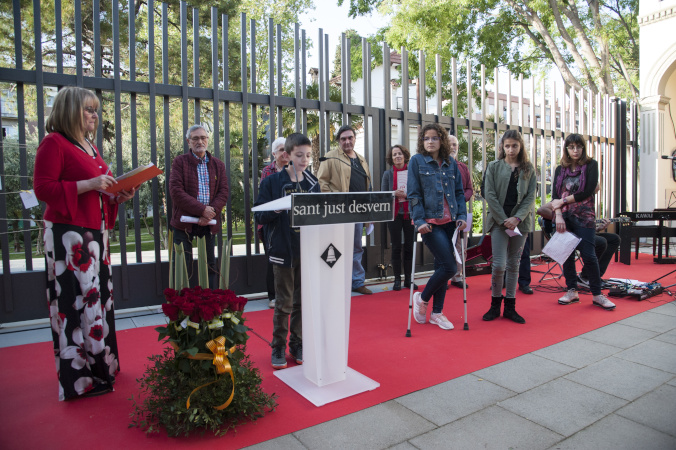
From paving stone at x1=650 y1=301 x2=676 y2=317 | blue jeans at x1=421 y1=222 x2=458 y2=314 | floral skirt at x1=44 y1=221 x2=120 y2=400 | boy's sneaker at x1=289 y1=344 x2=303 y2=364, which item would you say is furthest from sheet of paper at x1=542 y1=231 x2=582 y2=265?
floral skirt at x1=44 y1=221 x2=120 y2=400

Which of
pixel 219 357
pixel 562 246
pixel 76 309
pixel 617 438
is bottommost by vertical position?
pixel 617 438

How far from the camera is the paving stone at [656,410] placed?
8.54 ft

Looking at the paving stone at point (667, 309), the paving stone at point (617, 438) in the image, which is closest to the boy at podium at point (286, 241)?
the paving stone at point (617, 438)

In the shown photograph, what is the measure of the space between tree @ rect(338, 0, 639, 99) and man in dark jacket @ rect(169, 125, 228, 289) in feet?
39.4

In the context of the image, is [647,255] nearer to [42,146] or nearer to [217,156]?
[217,156]

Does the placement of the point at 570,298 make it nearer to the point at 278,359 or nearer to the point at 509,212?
the point at 509,212

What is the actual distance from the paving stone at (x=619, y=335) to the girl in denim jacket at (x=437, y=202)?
4.29ft

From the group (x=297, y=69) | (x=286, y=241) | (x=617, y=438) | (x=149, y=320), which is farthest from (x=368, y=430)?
(x=297, y=69)

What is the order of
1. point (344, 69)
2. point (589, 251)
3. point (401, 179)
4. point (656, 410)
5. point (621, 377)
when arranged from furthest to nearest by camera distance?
point (344, 69) < point (401, 179) < point (589, 251) < point (621, 377) < point (656, 410)

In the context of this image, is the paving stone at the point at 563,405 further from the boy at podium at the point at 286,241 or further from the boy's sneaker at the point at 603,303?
the boy's sneaker at the point at 603,303

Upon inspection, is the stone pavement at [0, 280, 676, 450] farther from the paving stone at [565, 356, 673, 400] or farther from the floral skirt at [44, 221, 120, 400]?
the floral skirt at [44, 221, 120, 400]

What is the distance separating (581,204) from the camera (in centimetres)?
528

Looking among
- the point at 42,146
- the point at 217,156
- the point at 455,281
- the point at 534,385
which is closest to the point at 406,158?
the point at 455,281

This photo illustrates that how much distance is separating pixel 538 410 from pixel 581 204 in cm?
323
